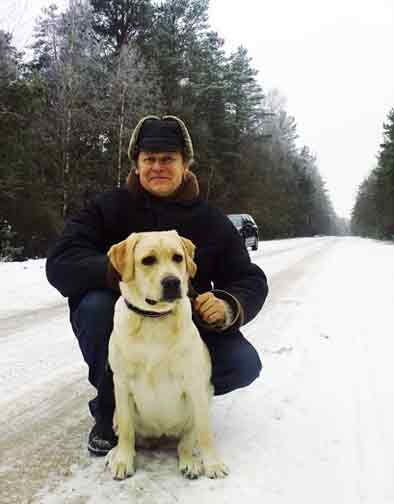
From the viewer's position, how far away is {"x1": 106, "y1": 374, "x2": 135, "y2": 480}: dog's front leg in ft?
6.64

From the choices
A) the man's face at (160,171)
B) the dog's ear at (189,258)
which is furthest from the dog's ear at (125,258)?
the man's face at (160,171)

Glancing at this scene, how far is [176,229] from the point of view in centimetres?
261

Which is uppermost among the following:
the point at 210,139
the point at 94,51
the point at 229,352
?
the point at 94,51

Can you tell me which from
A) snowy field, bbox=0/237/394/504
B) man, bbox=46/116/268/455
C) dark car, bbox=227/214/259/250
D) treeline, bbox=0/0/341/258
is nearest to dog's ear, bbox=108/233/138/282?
man, bbox=46/116/268/455

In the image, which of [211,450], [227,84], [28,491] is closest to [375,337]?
[211,450]

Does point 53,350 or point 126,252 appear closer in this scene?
point 126,252

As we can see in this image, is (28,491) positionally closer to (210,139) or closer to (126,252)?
(126,252)

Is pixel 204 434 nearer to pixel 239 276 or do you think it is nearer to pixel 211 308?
pixel 211 308

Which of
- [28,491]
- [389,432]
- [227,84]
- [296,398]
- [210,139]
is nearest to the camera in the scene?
[28,491]

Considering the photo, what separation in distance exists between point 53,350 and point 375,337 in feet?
10.6

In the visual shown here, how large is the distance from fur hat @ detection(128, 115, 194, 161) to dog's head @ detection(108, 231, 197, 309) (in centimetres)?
65

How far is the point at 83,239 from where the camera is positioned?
2531 millimetres

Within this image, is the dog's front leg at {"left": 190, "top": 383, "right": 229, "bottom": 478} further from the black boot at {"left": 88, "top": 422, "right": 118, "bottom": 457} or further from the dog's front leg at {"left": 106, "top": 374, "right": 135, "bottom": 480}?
the black boot at {"left": 88, "top": 422, "right": 118, "bottom": 457}

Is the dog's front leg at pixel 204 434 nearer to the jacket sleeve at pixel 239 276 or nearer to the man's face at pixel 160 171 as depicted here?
the jacket sleeve at pixel 239 276
